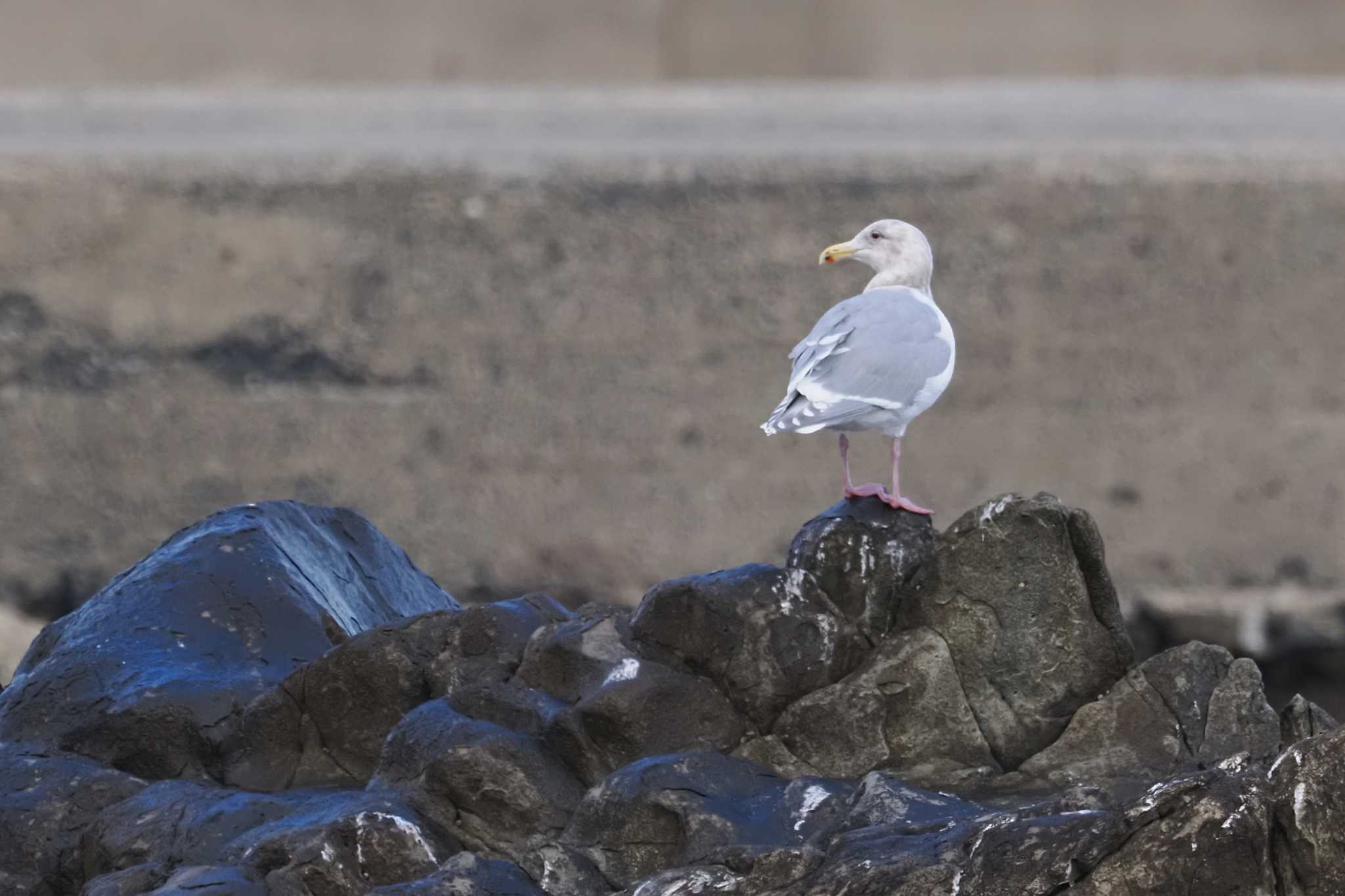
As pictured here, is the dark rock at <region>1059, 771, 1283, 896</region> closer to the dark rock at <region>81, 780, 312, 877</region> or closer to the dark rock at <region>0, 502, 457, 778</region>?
the dark rock at <region>81, 780, 312, 877</region>

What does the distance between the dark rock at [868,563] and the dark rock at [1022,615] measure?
0.05 m

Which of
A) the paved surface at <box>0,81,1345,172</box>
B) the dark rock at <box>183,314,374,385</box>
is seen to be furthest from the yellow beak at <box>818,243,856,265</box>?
the dark rock at <box>183,314,374,385</box>

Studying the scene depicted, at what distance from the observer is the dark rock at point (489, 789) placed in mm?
4672

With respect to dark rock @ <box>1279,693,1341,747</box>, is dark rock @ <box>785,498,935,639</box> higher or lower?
higher

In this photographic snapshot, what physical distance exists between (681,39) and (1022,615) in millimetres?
8269

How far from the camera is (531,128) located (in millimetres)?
12320

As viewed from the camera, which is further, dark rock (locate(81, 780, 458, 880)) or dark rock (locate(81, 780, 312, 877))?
dark rock (locate(81, 780, 312, 877))

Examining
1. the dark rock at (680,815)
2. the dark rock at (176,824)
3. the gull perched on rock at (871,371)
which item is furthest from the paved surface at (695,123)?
the dark rock at (680,815)

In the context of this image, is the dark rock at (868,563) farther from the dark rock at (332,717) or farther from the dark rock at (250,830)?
the dark rock at (250,830)

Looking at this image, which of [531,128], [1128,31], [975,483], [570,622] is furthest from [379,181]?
[570,622]

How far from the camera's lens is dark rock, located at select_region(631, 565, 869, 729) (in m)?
4.93

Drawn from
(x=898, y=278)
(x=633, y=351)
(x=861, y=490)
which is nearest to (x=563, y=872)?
(x=861, y=490)

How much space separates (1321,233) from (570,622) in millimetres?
7222

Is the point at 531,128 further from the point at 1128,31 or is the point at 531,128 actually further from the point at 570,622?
the point at 570,622
